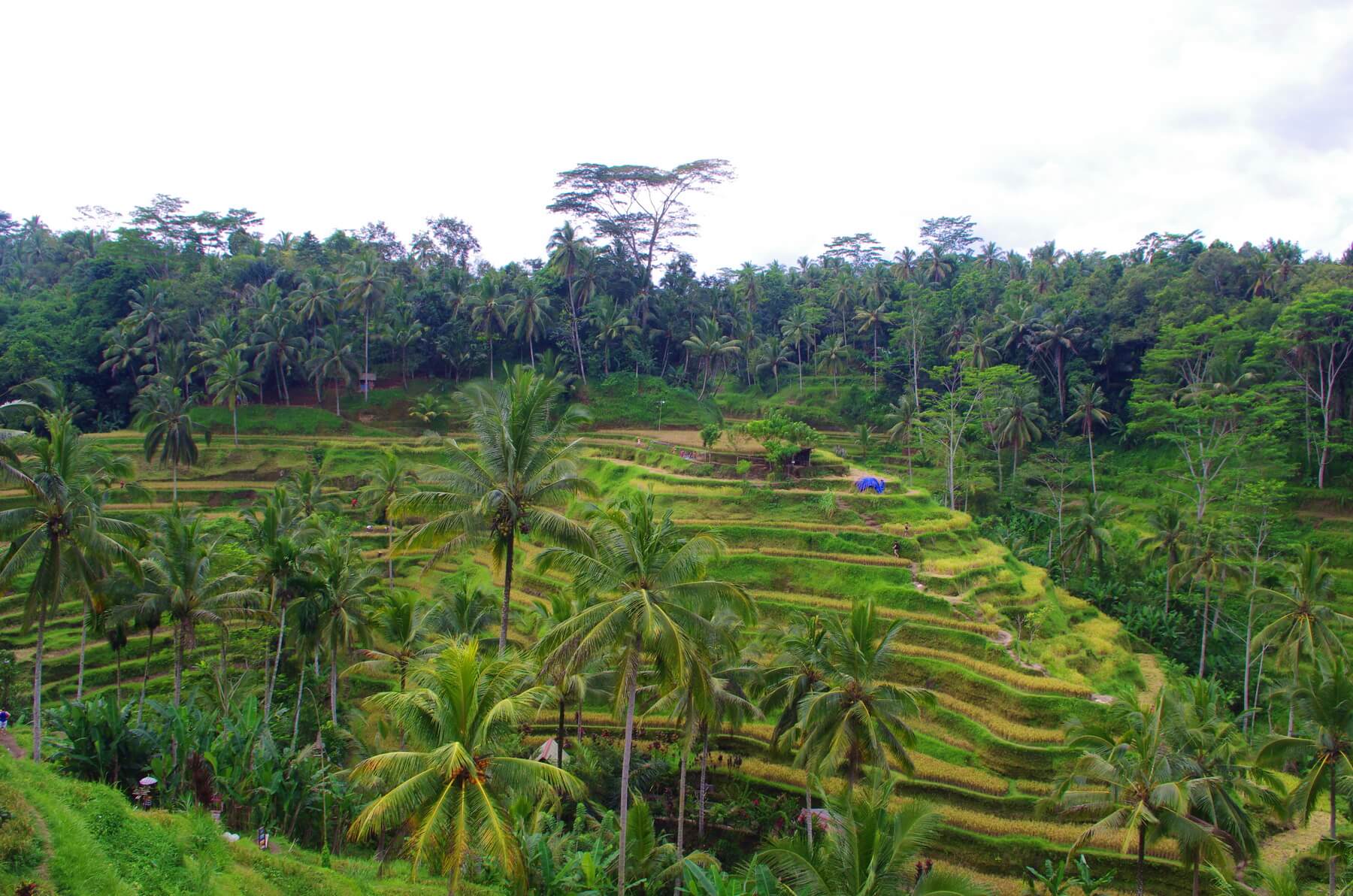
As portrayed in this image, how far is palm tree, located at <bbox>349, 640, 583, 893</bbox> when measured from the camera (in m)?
11.2

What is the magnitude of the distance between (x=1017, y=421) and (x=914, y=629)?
103 feet

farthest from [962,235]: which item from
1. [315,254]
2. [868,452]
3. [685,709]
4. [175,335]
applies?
[685,709]

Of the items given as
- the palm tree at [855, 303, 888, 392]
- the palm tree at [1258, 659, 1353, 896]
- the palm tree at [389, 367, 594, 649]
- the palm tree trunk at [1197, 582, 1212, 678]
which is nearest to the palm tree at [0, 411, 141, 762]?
the palm tree at [389, 367, 594, 649]

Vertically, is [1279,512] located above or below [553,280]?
→ below

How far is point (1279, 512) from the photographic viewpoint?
149 ft

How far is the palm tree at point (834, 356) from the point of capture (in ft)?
227

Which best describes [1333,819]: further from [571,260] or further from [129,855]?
[571,260]

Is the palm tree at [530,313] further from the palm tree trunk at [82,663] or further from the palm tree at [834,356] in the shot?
the palm tree trunk at [82,663]

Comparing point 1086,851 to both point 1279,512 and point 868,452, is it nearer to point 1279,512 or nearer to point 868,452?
point 1279,512

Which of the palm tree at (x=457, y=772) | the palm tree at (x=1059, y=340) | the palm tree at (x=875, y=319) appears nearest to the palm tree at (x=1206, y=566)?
the palm tree at (x=1059, y=340)

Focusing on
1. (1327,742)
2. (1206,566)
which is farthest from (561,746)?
(1206,566)

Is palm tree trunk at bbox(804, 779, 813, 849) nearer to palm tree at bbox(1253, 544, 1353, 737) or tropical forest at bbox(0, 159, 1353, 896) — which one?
tropical forest at bbox(0, 159, 1353, 896)

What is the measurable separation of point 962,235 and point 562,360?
211 feet

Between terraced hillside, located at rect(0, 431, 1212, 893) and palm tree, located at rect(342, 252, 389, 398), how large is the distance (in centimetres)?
1678
